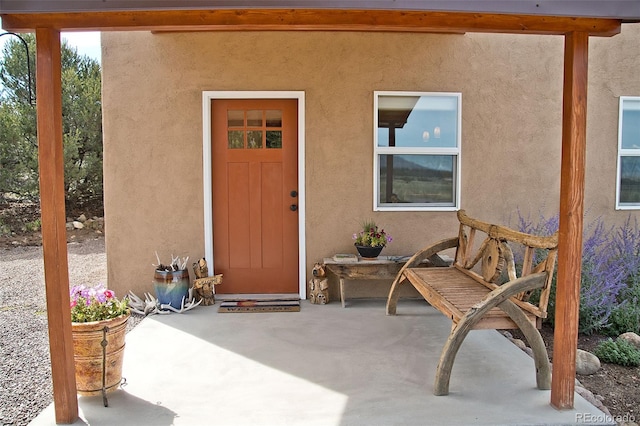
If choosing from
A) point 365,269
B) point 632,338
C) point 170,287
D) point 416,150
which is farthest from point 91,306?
point 632,338

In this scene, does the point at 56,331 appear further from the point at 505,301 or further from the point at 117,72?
the point at 117,72

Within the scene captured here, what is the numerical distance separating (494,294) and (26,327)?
4.10m

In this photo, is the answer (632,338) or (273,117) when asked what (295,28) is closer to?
(273,117)

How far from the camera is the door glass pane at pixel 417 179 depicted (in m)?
5.28

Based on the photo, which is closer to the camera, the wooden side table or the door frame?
the wooden side table

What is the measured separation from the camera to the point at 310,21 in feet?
8.99

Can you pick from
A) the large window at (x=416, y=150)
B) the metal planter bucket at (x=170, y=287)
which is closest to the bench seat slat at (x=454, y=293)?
the large window at (x=416, y=150)

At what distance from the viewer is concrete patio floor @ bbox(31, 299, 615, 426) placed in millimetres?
2787

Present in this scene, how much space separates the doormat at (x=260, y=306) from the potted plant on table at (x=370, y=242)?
2.82 feet

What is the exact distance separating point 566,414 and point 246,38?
431 cm

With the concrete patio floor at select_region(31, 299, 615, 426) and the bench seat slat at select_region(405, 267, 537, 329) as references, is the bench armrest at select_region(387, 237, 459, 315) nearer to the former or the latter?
the bench seat slat at select_region(405, 267, 537, 329)

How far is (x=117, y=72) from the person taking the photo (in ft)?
16.7

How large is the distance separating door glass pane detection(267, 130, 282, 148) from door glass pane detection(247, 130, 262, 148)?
0.10 metres

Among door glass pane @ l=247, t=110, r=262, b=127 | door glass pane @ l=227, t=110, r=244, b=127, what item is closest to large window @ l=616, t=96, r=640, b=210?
door glass pane @ l=247, t=110, r=262, b=127
